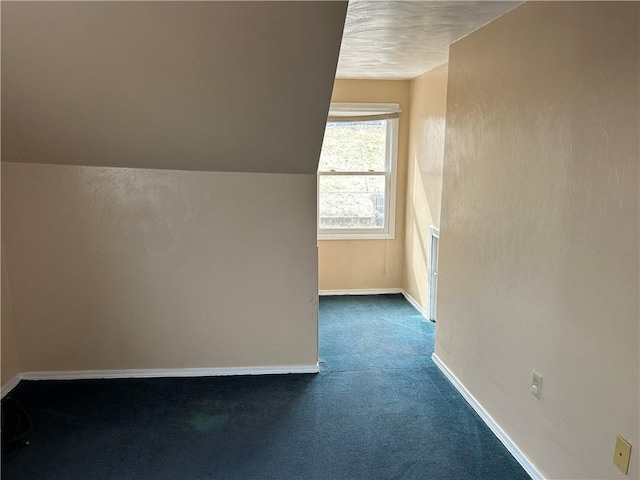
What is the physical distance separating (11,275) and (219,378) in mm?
1515

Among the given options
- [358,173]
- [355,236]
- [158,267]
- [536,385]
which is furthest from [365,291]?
[536,385]

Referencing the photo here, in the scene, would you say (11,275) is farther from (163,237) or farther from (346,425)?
(346,425)

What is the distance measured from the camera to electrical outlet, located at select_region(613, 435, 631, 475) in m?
1.52

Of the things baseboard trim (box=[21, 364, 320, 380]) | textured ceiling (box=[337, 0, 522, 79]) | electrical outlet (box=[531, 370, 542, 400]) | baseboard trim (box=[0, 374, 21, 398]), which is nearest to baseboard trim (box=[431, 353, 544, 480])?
electrical outlet (box=[531, 370, 542, 400])

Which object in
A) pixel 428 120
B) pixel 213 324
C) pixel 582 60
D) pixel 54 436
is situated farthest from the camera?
pixel 428 120

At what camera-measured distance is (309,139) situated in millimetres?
2383

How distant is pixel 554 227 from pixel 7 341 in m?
3.27

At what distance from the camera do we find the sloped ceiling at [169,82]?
1.62 m

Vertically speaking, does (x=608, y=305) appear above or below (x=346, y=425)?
above

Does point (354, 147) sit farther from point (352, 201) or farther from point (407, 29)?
point (407, 29)

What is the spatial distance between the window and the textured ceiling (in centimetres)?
73

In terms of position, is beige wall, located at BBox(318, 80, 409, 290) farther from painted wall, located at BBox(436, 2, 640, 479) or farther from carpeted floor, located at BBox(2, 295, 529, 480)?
painted wall, located at BBox(436, 2, 640, 479)

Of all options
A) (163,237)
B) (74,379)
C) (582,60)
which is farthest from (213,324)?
(582,60)

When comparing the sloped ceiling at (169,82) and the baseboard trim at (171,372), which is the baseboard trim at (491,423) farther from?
the sloped ceiling at (169,82)
